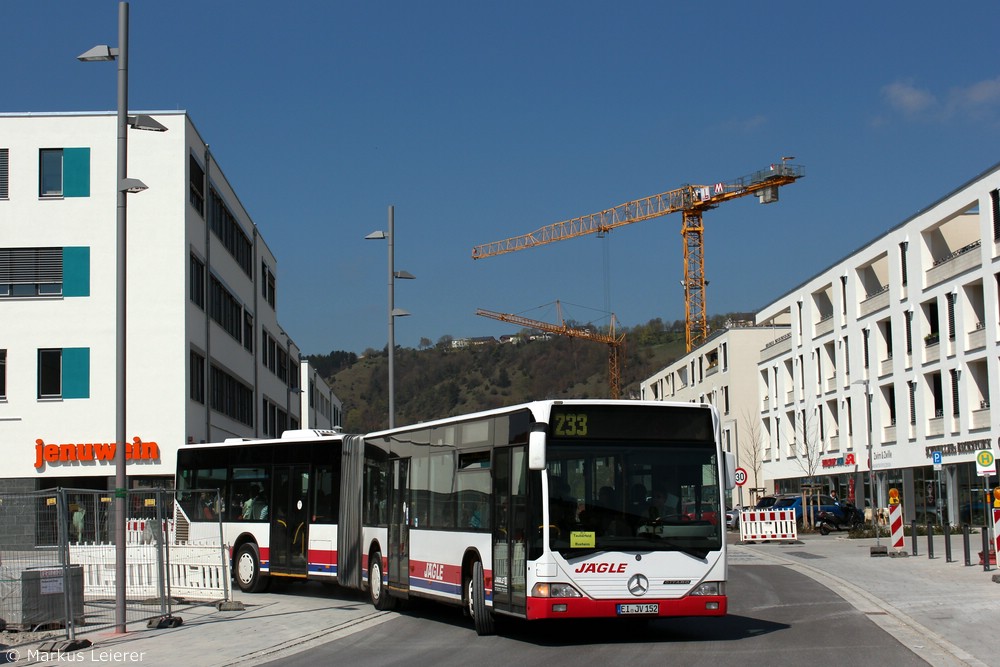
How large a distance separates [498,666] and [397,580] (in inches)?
251

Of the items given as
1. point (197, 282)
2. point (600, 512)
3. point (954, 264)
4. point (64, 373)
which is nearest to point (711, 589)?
point (600, 512)

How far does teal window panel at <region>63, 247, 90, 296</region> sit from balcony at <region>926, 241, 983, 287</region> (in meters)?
33.8

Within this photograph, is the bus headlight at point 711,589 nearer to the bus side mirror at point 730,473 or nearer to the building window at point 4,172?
the bus side mirror at point 730,473

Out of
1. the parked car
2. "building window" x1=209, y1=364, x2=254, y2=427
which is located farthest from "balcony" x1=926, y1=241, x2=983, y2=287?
"building window" x1=209, y1=364, x2=254, y2=427

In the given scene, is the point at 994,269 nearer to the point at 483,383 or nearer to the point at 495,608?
the point at 495,608

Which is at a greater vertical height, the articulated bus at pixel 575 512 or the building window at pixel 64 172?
the building window at pixel 64 172

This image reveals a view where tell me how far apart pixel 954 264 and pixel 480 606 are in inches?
1577

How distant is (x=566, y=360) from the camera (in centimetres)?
14438

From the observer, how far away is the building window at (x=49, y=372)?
39906mm

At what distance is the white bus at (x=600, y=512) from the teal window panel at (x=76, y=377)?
2765 cm

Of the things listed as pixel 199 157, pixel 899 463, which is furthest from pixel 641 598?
pixel 899 463

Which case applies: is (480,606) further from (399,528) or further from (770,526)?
(770,526)

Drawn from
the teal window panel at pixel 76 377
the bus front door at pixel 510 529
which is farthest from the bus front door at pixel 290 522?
the teal window panel at pixel 76 377

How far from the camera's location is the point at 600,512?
13.9 meters
